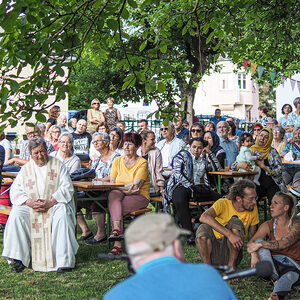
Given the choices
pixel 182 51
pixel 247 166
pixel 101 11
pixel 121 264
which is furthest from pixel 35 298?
pixel 182 51

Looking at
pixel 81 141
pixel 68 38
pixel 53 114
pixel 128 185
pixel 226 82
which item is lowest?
pixel 128 185

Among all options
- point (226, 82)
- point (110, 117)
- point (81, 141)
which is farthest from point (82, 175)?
point (226, 82)

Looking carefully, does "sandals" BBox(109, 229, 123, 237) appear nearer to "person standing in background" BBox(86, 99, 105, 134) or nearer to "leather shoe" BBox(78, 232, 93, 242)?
"leather shoe" BBox(78, 232, 93, 242)

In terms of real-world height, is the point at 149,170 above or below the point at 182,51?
below

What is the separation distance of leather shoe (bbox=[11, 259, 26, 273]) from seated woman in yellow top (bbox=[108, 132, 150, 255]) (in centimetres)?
128

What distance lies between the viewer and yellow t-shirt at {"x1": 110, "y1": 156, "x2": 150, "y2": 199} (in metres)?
8.28

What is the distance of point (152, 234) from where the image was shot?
6.11 ft

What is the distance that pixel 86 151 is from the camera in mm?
10930

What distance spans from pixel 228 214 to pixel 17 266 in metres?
2.82

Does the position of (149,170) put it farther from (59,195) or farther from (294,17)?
(294,17)

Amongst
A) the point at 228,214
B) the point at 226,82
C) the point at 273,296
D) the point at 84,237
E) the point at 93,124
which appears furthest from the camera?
the point at 226,82

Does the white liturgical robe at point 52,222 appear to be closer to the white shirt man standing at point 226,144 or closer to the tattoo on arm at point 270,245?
the tattoo on arm at point 270,245

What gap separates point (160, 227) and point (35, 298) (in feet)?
14.0

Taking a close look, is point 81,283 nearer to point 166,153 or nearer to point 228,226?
point 228,226
